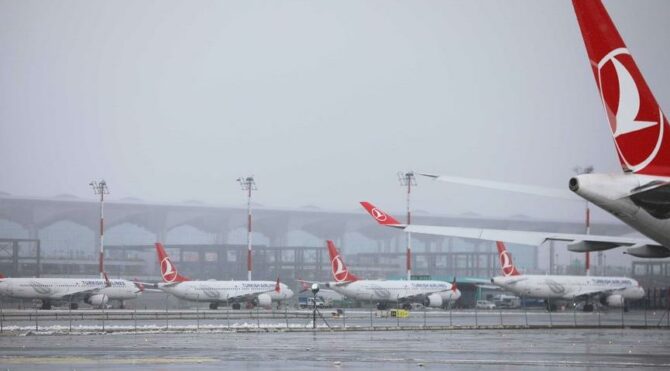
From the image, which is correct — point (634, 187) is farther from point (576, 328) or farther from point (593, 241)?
point (576, 328)

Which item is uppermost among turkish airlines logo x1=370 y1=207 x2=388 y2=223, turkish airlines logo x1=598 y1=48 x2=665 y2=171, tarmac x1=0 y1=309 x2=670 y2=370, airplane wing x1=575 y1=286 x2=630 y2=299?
turkish airlines logo x1=598 y1=48 x2=665 y2=171

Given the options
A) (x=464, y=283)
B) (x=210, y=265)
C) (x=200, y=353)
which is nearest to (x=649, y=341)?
(x=200, y=353)

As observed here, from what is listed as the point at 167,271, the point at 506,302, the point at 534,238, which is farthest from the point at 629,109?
the point at 506,302

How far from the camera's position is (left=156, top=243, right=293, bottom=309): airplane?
336 feet

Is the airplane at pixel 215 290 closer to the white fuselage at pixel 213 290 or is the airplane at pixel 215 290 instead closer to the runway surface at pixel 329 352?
the white fuselage at pixel 213 290

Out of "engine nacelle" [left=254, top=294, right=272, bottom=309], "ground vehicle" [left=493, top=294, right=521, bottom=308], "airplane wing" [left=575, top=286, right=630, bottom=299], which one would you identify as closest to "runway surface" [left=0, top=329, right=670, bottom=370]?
"engine nacelle" [left=254, top=294, right=272, bottom=309]

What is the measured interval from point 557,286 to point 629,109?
3494 inches

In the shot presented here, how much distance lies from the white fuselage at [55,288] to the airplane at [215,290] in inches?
159

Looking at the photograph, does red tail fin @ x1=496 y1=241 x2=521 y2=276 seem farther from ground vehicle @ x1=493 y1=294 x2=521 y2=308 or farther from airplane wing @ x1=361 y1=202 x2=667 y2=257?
airplane wing @ x1=361 y1=202 x2=667 y2=257

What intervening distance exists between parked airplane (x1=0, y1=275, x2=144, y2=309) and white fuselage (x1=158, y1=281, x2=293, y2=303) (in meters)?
4.15

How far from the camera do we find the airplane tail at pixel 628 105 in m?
18.8

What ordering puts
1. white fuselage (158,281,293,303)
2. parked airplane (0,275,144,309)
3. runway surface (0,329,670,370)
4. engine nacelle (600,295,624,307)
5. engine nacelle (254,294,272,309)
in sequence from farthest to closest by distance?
1. engine nacelle (600,295,624,307)
2. engine nacelle (254,294,272,309)
3. white fuselage (158,281,293,303)
4. parked airplane (0,275,144,309)
5. runway surface (0,329,670,370)

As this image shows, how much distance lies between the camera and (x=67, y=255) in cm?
16338

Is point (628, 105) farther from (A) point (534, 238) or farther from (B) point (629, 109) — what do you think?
(A) point (534, 238)
